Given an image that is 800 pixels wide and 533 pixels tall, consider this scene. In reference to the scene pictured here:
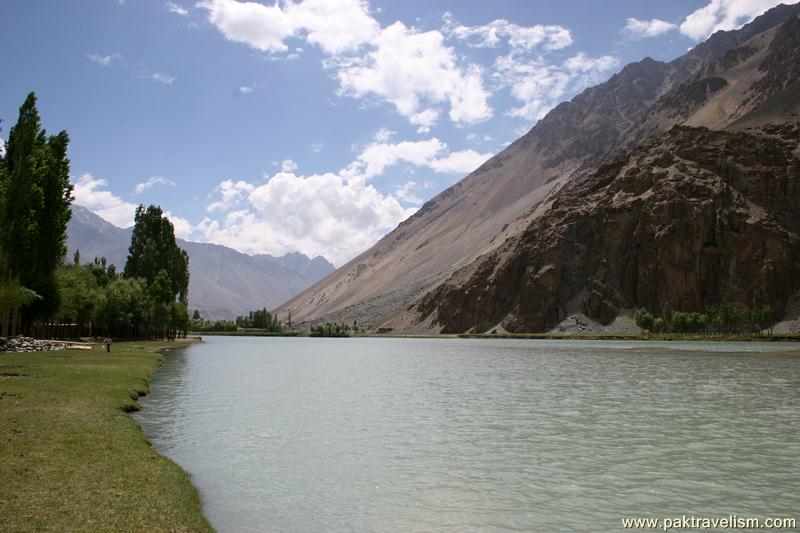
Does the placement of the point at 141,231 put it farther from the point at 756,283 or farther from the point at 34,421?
the point at 756,283

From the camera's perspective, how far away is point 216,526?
1386cm

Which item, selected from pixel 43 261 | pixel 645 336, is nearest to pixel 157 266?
pixel 43 261

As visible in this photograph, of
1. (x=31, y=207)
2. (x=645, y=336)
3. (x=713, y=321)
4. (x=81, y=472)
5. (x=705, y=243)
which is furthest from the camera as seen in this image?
(x=705, y=243)

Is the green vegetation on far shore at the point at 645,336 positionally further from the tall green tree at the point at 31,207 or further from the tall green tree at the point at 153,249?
the tall green tree at the point at 31,207

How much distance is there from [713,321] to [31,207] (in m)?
160

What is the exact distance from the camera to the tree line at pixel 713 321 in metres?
153

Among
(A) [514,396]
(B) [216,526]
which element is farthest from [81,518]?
(A) [514,396]

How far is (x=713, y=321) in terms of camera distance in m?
161

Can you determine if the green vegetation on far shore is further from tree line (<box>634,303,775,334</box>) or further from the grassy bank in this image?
the grassy bank

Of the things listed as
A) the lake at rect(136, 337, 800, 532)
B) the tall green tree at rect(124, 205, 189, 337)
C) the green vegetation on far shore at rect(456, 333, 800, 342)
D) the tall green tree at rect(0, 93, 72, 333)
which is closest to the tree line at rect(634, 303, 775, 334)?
the green vegetation on far shore at rect(456, 333, 800, 342)

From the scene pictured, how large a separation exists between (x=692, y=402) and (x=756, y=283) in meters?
164

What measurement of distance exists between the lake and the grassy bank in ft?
4.44

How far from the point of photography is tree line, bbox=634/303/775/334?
502ft

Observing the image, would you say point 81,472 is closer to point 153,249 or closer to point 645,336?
point 153,249
